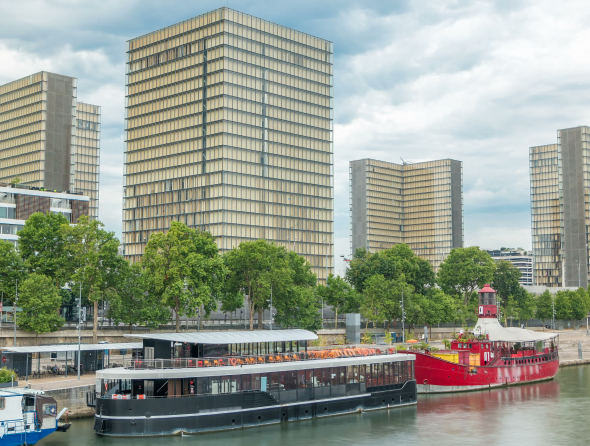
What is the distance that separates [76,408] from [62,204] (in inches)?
3740

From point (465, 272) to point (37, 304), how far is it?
11305 cm

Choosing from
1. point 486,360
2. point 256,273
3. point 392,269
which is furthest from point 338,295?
point 486,360

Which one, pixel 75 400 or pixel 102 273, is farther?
pixel 102 273

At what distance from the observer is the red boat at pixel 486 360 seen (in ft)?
269

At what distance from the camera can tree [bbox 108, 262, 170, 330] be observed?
3772 inches

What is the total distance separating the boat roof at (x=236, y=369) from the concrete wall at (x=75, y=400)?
5324 millimetres

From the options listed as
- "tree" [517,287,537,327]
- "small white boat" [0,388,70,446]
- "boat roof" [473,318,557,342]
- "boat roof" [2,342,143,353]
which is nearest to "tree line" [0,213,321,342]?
"boat roof" [2,342,143,353]

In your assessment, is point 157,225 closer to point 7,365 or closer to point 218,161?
point 218,161

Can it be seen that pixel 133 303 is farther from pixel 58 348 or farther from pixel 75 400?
pixel 75 400

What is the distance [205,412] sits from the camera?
188ft

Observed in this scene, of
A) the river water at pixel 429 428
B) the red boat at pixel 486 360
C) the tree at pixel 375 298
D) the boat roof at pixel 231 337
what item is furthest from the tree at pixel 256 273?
the boat roof at pixel 231 337

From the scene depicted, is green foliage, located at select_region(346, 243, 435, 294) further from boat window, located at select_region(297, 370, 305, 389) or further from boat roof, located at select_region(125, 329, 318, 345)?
boat window, located at select_region(297, 370, 305, 389)

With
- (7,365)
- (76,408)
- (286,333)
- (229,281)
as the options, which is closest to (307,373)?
(286,333)

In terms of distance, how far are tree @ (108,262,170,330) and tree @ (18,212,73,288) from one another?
7.09m
